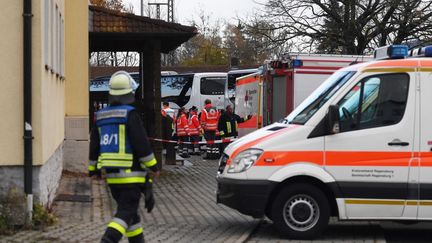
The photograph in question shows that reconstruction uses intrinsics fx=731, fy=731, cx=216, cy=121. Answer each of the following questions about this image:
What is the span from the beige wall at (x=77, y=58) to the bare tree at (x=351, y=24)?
17.1 metres

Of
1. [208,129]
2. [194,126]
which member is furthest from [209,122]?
[194,126]

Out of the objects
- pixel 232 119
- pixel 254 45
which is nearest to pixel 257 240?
pixel 232 119

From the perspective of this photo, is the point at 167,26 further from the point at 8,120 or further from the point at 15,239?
the point at 15,239

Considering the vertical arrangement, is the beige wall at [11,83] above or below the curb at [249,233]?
above

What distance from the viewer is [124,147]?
709 centimetres

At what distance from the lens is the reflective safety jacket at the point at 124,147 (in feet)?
23.1

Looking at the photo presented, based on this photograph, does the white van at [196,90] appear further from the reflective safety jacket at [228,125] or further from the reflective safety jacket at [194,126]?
the reflective safety jacket at [228,125]

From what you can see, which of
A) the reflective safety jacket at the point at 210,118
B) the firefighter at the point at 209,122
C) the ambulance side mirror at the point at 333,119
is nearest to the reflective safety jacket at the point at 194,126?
the firefighter at the point at 209,122

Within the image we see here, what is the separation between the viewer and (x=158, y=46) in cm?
1703

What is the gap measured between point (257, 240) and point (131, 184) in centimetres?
259

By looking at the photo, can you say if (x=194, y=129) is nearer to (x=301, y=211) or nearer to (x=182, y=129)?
(x=182, y=129)

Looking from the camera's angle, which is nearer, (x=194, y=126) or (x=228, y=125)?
(x=228, y=125)

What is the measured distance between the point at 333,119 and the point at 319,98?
2.14ft

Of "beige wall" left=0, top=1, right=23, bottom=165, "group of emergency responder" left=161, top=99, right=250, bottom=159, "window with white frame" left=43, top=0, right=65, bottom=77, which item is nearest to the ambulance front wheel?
"beige wall" left=0, top=1, right=23, bottom=165
